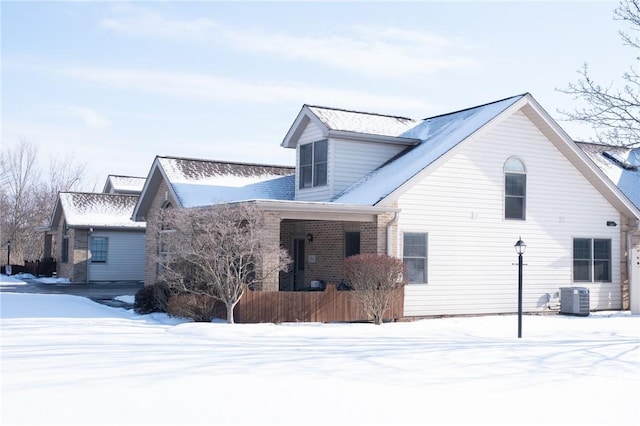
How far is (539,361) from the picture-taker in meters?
11.4

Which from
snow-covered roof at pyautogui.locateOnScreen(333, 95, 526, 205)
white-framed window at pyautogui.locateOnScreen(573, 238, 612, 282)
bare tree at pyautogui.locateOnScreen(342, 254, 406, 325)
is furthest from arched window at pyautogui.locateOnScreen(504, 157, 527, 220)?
bare tree at pyautogui.locateOnScreen(342, 254, 406, 325)

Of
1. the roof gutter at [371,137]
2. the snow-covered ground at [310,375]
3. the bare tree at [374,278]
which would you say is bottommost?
the snow-covered ground at [310,375]

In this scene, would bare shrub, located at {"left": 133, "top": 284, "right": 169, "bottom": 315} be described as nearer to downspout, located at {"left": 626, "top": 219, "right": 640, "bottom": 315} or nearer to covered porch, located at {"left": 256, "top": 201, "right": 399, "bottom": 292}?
covered porch, located at {"left": 256, "top": 201, "right": 399, "bottom": 292}

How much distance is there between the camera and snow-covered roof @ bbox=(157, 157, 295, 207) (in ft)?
72.5

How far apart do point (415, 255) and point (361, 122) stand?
5.19 m

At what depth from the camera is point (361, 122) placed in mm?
21672

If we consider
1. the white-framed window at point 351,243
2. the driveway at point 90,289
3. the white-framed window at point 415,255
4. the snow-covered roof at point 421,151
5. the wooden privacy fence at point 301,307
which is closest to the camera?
the wooden privacy fence at point 301,307

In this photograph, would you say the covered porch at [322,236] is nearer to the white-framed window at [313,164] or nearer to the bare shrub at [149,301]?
the white-framed window at [313,164]

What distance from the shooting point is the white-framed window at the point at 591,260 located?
21.2 meters

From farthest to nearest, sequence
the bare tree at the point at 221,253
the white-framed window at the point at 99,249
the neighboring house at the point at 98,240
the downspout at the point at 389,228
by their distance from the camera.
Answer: the white-framed window at the point at 99,249, the neighboring house at the point at 98,240, the downspout at the point at 389,228, the bare tree at the point at 221,253

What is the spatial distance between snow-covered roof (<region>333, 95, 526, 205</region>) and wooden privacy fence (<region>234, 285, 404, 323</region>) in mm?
2615

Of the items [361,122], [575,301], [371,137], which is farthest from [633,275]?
[361,122]

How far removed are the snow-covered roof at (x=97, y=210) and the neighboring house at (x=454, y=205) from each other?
10978mm

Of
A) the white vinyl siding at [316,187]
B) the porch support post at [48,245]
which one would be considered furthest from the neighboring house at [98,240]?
the white vinyl siding at [316,187]
